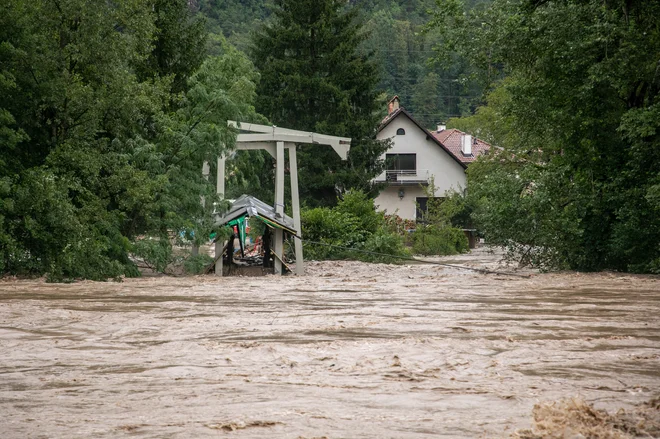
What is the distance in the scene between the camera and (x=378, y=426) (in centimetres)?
650

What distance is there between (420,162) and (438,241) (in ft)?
67.4

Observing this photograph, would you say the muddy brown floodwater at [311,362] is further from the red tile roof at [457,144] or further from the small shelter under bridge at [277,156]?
the red tile roof at [457,144]

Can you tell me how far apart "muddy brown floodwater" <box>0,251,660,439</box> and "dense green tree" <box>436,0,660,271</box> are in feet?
21.8

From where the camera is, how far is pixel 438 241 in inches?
1902

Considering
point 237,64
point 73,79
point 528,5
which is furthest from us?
point 237,64

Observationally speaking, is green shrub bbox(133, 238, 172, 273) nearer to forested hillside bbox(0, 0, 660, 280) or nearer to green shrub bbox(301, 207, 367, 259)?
forested hillside bbox(0, 0, 660, 280)

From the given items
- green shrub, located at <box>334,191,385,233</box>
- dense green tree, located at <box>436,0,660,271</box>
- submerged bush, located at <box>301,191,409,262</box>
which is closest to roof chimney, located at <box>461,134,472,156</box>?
green shrub, located at <box>334,191,385,233</box>

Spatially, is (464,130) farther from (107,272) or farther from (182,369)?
(182,369)

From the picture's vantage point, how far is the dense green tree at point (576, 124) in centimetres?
2312

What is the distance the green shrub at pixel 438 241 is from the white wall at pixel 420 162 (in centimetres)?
1641

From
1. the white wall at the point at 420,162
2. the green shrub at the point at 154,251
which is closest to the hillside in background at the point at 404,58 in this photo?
the white wall at the point at 420,162

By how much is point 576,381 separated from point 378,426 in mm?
2576

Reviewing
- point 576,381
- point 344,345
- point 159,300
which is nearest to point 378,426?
point 576,381

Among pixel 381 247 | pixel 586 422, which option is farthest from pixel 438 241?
pixel 586 422
